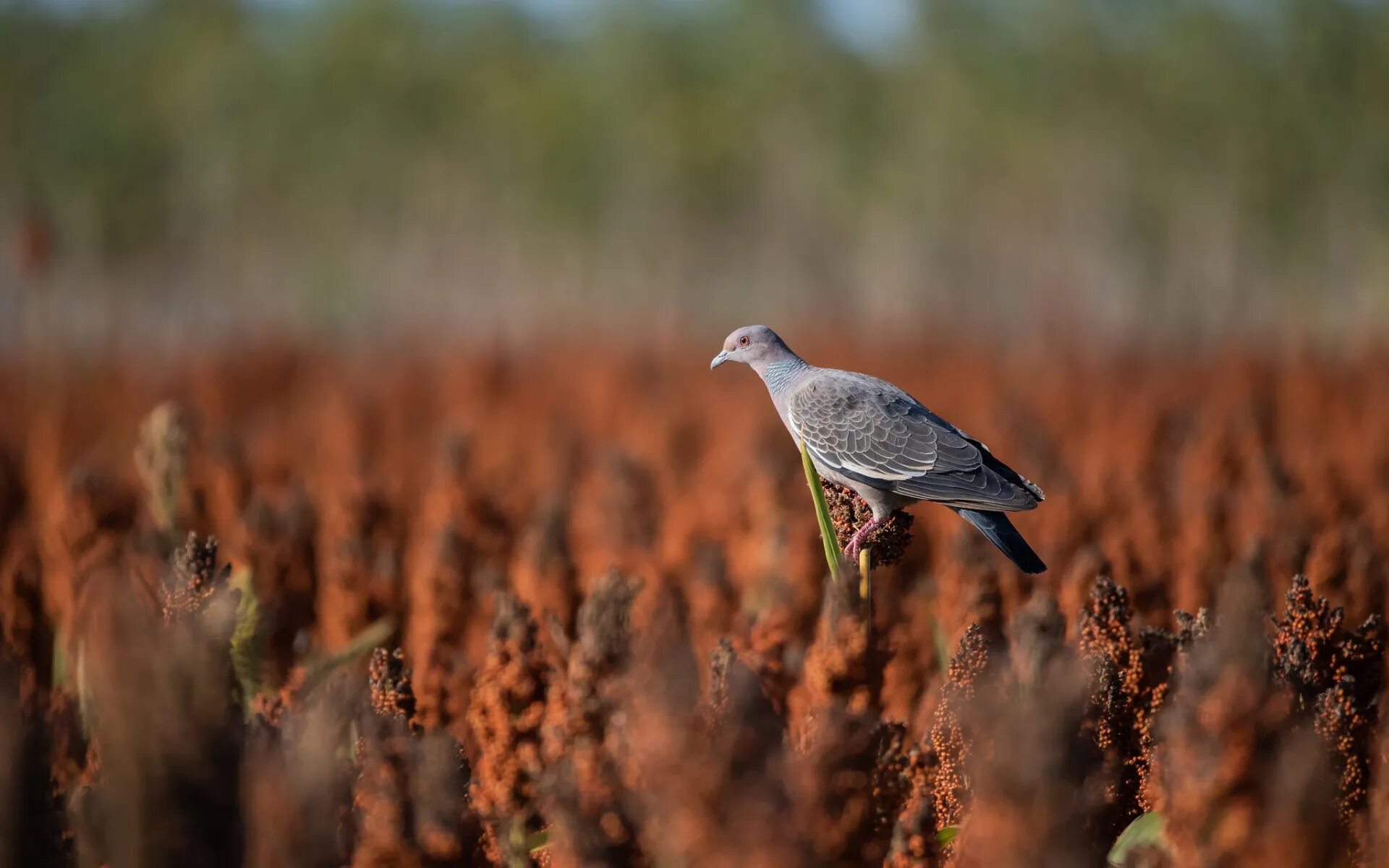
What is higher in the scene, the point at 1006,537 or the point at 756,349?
the point at 756,349

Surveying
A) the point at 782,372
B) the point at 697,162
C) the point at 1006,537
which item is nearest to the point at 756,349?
the point at 782,372

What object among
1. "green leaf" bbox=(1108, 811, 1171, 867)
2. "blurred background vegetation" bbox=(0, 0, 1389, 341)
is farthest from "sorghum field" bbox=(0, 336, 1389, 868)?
"blurred background vegetation" bbox=(0, 0, 1389, 341)

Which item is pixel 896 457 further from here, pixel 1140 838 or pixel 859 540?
pixel 1140 838

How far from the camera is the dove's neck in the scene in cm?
213

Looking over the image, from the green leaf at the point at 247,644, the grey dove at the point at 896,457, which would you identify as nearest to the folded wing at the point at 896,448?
the grey dove at the point at 896,457

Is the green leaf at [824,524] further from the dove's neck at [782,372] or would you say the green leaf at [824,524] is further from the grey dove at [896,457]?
the dove's neck at [782,372]

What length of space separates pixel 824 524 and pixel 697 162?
36.5 meters

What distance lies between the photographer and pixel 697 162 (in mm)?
37312

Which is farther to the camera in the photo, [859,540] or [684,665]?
[859,540]

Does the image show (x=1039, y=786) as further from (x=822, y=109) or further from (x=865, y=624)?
(x=822, y=109)

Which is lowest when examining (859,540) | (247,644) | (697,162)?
(247,644)

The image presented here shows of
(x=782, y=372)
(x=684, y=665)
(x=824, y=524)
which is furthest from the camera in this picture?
(x=782, y=372)

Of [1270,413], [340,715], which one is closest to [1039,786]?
[340,715]

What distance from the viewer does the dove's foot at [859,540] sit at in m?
2.02
